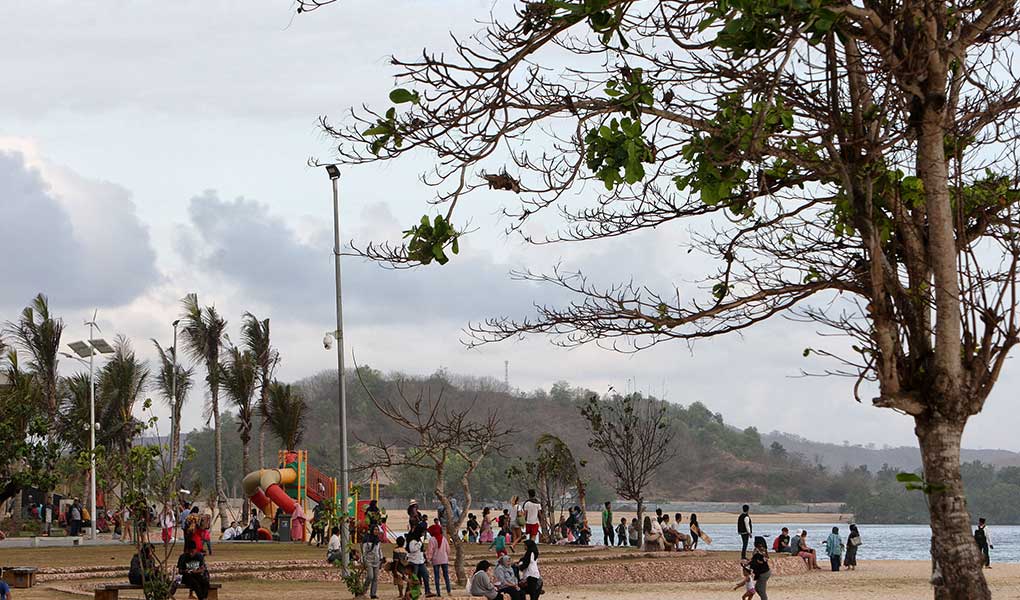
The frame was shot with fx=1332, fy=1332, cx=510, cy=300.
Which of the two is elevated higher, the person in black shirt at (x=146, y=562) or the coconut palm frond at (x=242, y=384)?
the coconut palm frond at (x=242, y=384)

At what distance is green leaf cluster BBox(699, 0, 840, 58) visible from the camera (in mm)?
7320

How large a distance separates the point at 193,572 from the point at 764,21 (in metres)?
13.4

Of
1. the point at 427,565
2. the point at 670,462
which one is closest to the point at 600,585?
the point at 427,565

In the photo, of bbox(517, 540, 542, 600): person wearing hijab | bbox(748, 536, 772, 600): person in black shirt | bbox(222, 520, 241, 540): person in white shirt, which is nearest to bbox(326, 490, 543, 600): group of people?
bbox(517, 540, 542, 600): person wearing hijab

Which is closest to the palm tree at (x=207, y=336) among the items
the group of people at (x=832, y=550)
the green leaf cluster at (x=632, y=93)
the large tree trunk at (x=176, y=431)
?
the large tree trunk at (x=176, y=431)

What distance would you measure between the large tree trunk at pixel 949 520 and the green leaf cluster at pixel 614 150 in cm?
255

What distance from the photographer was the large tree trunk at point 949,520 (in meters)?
8.48

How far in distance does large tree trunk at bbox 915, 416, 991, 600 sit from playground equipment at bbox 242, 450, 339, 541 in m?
36.4

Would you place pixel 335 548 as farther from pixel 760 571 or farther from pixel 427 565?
pixel 760 571

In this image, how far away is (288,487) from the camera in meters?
46.3

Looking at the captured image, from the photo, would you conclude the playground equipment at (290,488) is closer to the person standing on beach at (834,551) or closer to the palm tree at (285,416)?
the palm tree at (285,416)

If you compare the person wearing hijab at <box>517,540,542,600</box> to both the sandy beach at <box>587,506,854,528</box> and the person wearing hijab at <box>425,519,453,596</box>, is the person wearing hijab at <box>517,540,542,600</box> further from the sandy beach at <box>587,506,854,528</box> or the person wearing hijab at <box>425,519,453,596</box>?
the sandy beach at <box>587,506,854,528</box>

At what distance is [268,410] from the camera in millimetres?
55594

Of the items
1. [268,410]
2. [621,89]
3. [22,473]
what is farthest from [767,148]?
[268,410]
